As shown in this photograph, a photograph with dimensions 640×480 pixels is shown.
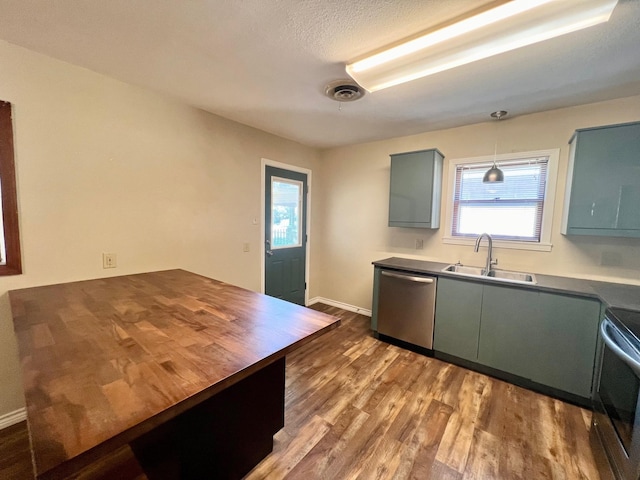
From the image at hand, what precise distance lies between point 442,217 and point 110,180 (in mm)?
3239

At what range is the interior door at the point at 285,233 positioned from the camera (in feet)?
11.2

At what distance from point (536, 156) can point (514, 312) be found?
4.98ft

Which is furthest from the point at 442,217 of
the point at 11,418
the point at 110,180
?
the point at 11,418

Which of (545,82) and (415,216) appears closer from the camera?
(545,82)

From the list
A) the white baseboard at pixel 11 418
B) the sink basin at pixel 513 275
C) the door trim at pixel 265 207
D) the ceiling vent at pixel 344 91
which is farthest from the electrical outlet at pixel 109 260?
the sink basin at pixel 513 275

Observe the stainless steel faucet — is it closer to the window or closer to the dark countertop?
the dark countertop

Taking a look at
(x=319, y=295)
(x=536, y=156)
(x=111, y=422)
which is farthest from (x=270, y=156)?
(x=111, y=422)

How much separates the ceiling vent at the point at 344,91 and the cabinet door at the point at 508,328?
78.4 inches

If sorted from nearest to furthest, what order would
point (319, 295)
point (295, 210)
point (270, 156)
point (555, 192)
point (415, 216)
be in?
point (555, 192)
point (415, 216)
point (270, 156)
point (295, 210)
point (319, 295)

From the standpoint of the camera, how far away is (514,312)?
7.23 ft

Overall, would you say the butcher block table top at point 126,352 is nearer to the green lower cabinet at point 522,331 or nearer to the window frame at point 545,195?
the green lower cabinet at point 522,331

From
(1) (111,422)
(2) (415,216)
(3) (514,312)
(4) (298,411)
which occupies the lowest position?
(4) (298,411)

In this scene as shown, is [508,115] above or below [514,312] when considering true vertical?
above

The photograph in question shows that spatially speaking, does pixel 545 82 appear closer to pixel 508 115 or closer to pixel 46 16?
pixel 508 115
